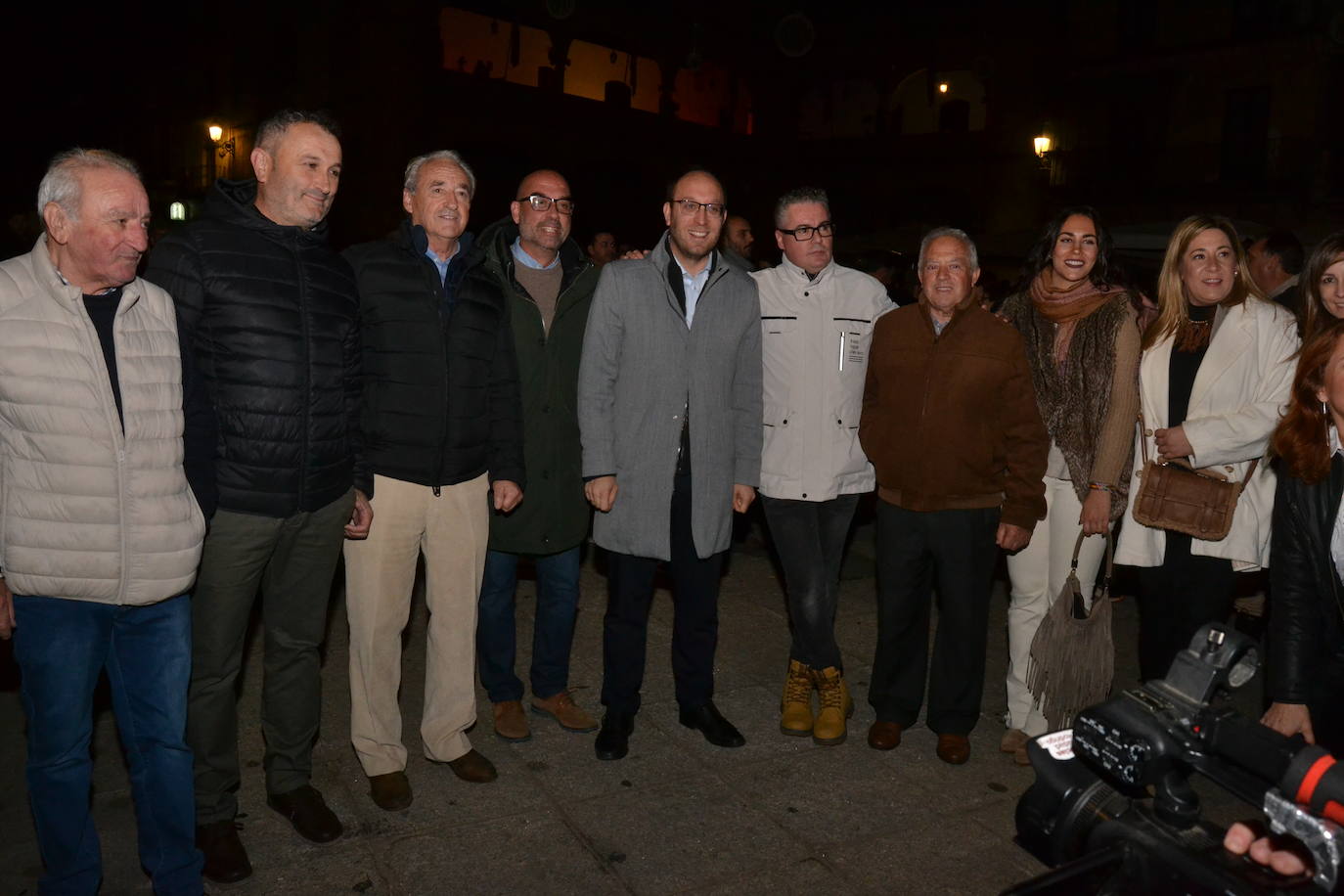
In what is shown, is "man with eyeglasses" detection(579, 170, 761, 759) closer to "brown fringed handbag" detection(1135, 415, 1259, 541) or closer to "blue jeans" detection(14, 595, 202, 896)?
"brown fringed handbag" detection(1135, 415, 1259, 541)

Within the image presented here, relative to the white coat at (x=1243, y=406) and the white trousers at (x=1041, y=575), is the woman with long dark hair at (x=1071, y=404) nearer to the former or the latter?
the white trousers at (x=1041, y=575)

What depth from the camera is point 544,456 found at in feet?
14.0

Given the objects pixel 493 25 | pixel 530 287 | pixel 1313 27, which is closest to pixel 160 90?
pixel 493 25

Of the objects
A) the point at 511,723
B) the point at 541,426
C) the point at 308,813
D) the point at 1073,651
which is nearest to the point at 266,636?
the point at 308,813

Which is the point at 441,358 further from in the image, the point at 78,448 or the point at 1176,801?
the point at 1176,801

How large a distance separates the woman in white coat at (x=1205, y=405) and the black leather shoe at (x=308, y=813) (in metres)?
3.18

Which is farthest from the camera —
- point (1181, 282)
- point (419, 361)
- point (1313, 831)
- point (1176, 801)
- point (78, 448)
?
point (1181, 282)

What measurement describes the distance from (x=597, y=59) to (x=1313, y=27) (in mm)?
18484

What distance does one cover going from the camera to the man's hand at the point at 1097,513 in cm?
399

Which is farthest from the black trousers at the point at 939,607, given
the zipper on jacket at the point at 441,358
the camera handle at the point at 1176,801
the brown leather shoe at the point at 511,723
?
the camera handle at the point at 1176,801

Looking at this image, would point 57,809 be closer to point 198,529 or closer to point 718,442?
point 198,529

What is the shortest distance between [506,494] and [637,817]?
1.34 m

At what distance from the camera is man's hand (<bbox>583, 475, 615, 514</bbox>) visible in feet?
13.5

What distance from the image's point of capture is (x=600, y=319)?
160 inches
